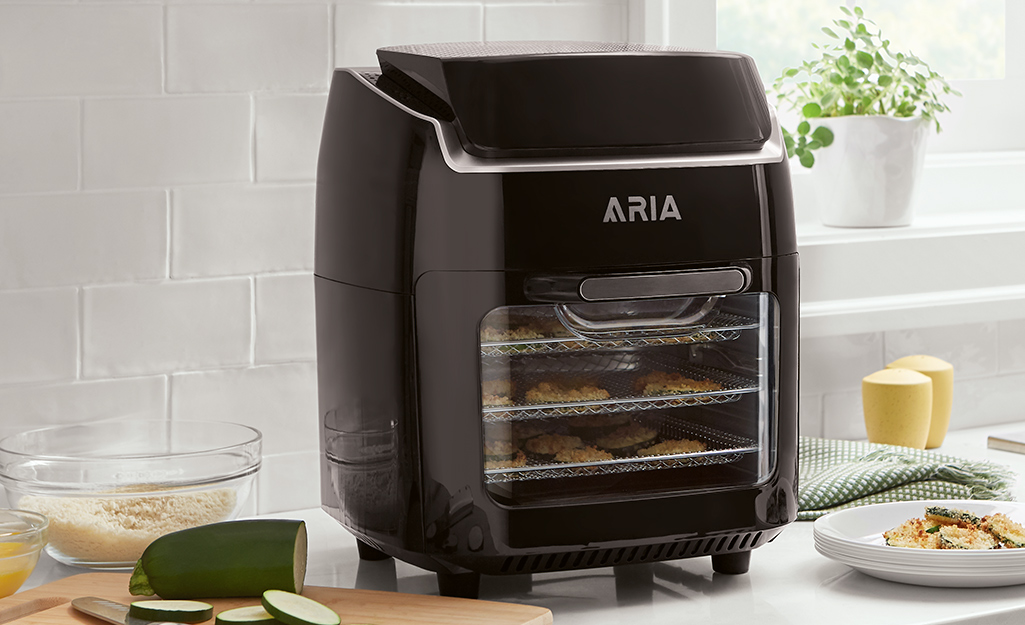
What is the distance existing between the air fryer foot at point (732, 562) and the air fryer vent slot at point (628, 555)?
0.08 ft

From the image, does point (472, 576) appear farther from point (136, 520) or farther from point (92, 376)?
point (92, 376)

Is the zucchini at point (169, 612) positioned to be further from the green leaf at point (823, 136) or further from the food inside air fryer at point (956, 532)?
the green leaf at point (823, 136)

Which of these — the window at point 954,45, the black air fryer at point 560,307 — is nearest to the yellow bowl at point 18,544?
the black air fryer at point 560,307

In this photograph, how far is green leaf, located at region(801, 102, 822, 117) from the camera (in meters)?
1.79

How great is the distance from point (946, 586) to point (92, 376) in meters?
0.90

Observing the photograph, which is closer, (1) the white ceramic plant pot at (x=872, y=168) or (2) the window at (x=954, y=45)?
(1) the white ceramic plant pot at (x=872, y=168)

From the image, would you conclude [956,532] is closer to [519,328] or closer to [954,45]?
[519,328]

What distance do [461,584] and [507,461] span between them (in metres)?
0.12

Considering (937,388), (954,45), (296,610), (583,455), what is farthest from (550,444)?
(954,45)

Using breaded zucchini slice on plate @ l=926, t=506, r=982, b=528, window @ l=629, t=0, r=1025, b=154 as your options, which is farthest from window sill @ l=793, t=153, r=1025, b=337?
breaded zucchini slice on plate @ l=926, t=506, r=982, b=528

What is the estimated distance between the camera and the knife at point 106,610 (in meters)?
0.93

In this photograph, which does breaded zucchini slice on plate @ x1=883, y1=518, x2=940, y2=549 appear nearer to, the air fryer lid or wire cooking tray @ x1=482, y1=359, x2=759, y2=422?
wire cooking tray @ x1=482, y1=359, x2=759, y2=422

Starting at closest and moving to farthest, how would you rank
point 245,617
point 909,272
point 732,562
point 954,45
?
point 245,617, point 732,562, point 909,272, point 954,45

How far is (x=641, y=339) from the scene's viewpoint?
1.03m
